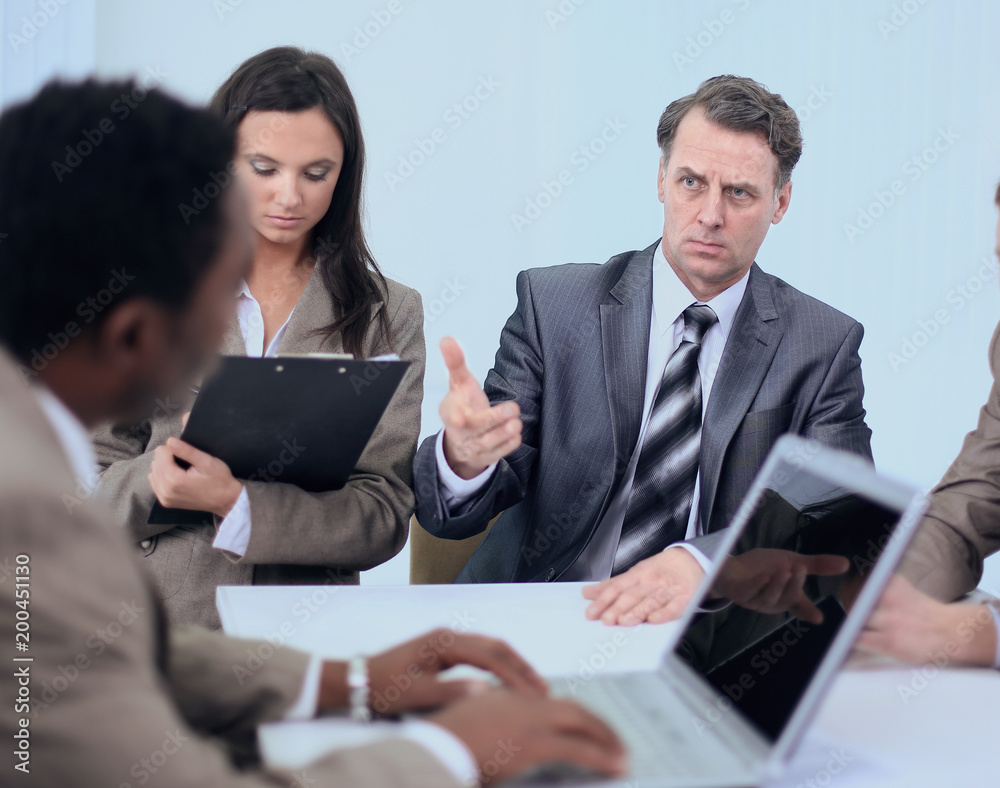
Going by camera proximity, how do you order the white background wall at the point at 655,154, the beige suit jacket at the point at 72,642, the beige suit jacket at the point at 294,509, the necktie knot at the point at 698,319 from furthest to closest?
the white background wall at the point at 655,154
the necktie knot at the point at 698,319
the beige suit jacket at the point at 294,509
the beige suit jacket at the point at 72,642

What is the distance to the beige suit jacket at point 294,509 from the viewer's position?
1524mm

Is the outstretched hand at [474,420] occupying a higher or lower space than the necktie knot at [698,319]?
lower

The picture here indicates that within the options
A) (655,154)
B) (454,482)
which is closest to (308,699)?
(454,482)

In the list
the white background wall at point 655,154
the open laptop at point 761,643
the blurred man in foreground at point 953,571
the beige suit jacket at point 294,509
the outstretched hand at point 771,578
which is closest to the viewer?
the open laptop at point 761,643

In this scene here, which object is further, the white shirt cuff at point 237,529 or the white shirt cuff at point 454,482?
the white shirt cuff at point 454,482

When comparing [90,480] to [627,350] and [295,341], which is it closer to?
[295,341]

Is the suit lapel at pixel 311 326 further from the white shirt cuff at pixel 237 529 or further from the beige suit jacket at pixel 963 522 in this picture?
the beige suit jacket at pixel 963 522

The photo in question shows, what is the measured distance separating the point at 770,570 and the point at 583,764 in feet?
1.28

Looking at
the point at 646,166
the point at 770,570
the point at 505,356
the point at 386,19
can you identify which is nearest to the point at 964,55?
the point at 646,166

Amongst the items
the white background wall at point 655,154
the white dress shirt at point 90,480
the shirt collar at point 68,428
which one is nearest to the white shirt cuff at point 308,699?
the white dress shirt at point 90,480

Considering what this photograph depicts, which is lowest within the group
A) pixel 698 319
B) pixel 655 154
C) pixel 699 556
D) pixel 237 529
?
pixel 237 529

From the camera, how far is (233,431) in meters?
1.35

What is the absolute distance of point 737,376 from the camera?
1.81 meters

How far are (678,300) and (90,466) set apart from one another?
1.30 m
